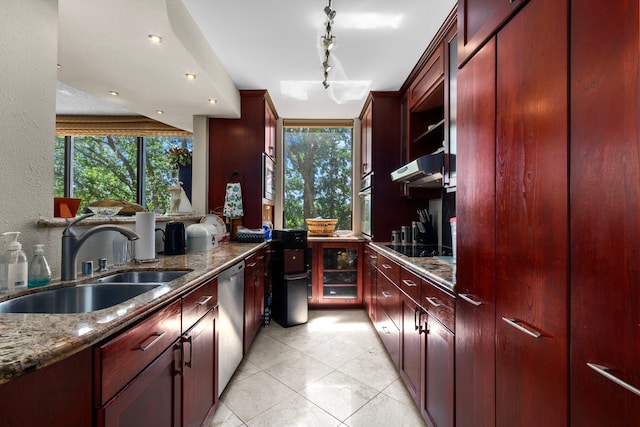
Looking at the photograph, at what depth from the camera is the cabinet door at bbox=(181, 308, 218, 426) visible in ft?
3.93

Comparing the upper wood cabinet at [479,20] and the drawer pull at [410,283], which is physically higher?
the upper wood cabinet at [479,20]

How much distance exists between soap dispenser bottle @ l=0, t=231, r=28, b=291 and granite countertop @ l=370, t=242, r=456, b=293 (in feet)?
5.66

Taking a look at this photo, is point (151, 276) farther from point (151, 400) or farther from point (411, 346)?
point (411, 346)

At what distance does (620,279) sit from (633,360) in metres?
0.15

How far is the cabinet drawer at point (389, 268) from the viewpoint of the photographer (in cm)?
202

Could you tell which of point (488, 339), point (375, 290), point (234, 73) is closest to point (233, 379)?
point (375, 290)

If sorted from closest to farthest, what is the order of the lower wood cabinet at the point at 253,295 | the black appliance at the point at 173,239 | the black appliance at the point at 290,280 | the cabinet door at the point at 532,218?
the cabinet door at the point at 532,218 < the black appliance at the point at 173,239 < the lower wood cabinet at the point at 253,295 < the black appliance at the point at 290,280

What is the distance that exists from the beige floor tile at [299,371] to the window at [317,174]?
2.15 m

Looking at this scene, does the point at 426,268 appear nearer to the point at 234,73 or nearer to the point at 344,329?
the point at 344,329

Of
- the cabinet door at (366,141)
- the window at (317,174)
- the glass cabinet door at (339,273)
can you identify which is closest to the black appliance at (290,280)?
the glass cabinet door at (339,273)

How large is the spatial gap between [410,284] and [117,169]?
4.42m

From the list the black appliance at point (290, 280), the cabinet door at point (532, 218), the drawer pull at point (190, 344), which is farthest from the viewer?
the black appliance at point (290, 280)

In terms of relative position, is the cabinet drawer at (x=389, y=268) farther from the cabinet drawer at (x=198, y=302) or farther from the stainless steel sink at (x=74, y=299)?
the stainless steel sink at (x=74, y=299)

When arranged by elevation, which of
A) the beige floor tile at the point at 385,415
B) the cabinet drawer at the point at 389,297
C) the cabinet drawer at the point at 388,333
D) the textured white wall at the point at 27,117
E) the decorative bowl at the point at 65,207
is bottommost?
the beige floor tile at the point at 385,415
